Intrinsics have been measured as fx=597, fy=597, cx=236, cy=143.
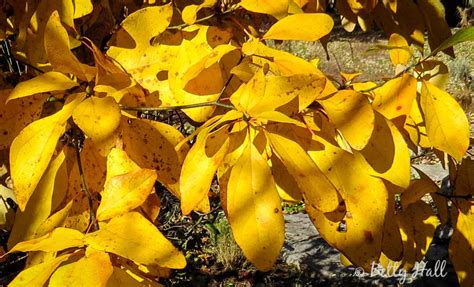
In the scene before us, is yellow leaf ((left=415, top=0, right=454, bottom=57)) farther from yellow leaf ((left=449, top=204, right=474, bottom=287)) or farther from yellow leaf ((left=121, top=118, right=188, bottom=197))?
yellow leaf ((left=121, top=118, right=188, bottom=197))

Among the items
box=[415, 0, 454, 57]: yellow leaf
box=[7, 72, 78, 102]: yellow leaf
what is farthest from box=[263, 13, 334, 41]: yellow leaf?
box=[415, 0, 454, 57]: yellow leaf

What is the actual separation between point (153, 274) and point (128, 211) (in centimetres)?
10

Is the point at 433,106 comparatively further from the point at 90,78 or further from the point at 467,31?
the point at 90,78

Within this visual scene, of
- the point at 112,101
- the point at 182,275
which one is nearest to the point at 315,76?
the point at 112,101

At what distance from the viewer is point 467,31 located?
0.57 meters

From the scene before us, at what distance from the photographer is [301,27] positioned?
A: 60cm

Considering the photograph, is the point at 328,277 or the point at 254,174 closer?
the point at 254,174

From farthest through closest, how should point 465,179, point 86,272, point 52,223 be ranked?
1. point 465,179
2. point 52,223
3. point 86,272

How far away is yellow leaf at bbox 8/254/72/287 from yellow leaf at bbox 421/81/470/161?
37cm

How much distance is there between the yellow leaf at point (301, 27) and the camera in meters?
0.59

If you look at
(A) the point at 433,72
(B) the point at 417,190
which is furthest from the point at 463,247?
(A) the point at 433,72

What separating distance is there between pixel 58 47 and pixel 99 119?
0.09 meters

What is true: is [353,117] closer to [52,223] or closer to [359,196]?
[359,196]

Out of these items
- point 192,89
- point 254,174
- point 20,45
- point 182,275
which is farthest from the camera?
point 182,275
